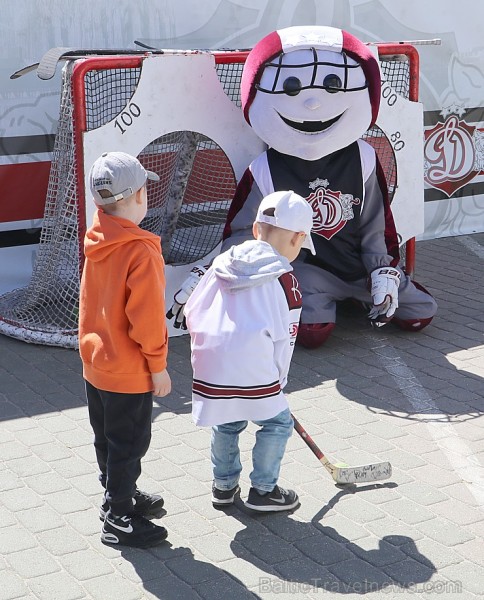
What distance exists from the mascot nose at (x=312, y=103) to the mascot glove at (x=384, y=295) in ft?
3.27

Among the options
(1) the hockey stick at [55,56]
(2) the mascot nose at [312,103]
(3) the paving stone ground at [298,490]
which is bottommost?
(3) the paving stone ground at [298,490]

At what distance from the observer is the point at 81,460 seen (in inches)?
163

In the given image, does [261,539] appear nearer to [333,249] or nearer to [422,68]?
[333,249]

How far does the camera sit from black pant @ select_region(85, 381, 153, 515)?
337 cm

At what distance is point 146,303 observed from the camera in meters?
3.22

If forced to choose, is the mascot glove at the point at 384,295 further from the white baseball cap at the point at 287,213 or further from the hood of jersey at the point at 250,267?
the hood of jersey at the point at 250,267

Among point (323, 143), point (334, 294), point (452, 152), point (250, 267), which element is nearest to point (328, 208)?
point (323, 143)

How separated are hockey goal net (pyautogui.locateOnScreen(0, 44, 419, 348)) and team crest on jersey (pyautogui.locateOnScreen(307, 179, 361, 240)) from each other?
0.64 m

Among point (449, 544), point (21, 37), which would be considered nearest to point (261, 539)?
point (449, 544)

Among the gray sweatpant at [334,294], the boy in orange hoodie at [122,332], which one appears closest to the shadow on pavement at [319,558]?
the boy in orange hoodie at [122,332]

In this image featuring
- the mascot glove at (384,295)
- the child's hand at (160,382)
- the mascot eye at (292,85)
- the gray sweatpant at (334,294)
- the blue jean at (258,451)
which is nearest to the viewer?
the child's hand at (160,382)

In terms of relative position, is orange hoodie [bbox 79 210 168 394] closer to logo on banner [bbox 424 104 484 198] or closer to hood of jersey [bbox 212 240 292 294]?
hood of jersey [bbox 212 240 292 294]

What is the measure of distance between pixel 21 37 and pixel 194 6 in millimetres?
1227

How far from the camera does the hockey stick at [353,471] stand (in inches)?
150
